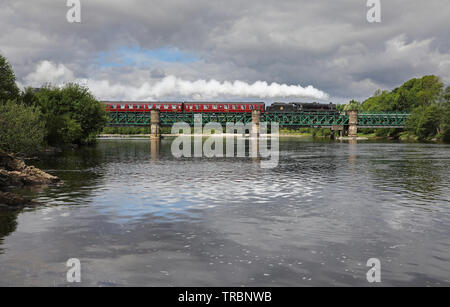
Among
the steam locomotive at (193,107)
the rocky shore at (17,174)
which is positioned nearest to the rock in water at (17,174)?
the rocky shore at (17,174)

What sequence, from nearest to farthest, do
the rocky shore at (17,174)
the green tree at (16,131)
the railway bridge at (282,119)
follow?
the rocky shore at (17,174)
the green tree at (16,131)
the railway bridge at (282,119)

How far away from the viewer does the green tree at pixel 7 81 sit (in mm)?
69188

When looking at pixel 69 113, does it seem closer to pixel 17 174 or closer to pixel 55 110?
pixel 55 110

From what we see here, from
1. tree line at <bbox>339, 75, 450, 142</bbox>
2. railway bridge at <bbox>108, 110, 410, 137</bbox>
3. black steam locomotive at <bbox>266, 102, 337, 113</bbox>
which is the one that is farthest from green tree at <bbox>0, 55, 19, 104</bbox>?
tree line at <bbox>339, 75, 450, 142</bbox>

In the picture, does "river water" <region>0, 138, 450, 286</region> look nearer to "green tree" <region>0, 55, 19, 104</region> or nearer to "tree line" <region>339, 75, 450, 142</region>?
"green tree" <region>0, 55, 19, 104</region>

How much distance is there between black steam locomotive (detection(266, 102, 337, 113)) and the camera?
144 m

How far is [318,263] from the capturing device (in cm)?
1323

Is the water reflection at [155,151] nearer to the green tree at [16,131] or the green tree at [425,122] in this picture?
the green tree at [16,131]

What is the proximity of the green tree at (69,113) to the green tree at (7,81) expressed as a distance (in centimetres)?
573

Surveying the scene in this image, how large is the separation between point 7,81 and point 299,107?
103 m

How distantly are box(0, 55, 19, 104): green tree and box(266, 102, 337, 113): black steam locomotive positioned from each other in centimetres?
8941

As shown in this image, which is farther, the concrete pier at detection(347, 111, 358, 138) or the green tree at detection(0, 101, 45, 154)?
the concrete pier at detection(347, 111, 358, 138)

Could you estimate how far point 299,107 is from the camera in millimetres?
147125

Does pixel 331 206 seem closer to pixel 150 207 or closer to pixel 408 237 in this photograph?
pixel 408 237
